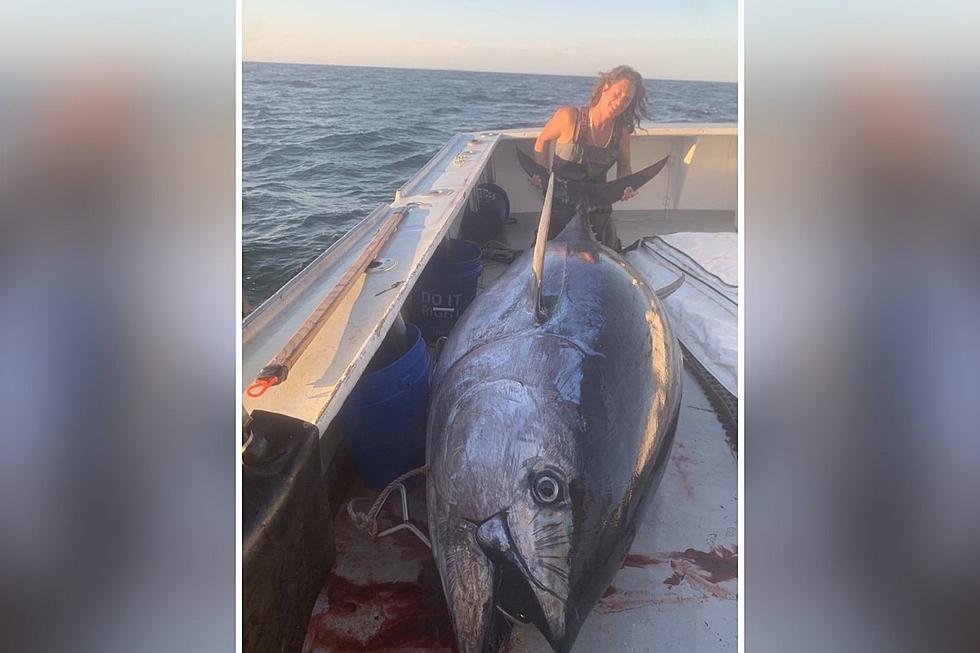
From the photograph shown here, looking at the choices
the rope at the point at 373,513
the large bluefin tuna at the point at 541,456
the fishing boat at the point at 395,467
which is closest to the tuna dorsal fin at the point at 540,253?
the large bluefin tuna at the point at 541,456

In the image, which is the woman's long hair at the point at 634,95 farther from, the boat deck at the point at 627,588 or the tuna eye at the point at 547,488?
the tuna eye at the point at 547,488

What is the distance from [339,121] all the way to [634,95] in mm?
670

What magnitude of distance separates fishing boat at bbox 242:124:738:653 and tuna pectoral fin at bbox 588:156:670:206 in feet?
0.12

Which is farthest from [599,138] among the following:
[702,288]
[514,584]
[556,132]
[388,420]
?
[514,584]

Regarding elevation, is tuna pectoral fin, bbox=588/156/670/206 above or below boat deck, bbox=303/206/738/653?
above

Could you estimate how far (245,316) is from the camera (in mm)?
1160

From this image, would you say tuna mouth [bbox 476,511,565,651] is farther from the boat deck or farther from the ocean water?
the ocean water

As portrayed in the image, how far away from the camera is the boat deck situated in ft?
4.07

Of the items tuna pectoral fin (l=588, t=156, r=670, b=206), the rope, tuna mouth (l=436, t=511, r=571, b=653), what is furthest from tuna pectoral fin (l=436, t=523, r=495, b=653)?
tuna pectoral fin (l=588, t=156, r=670, b=206)
